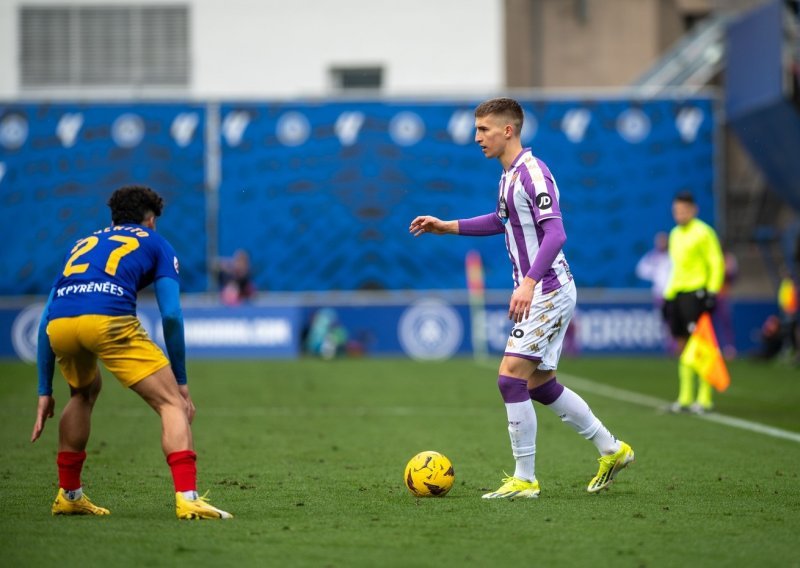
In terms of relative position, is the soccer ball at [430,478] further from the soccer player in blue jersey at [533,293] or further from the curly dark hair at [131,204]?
the curly dark hair at [131,204]

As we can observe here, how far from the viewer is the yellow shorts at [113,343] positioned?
6.98m

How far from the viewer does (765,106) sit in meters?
26.5

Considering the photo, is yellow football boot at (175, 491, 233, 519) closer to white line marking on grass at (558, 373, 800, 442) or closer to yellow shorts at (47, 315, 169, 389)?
yellow shorts at (47, 315, 169, 389)

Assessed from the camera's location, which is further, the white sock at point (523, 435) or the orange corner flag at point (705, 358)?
the orange corner flag at point (705, 358)

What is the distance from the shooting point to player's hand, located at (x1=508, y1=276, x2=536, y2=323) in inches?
302

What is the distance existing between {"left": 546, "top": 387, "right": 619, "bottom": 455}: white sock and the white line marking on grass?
3961 mm

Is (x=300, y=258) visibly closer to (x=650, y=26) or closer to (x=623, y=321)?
(x=623, y=321)

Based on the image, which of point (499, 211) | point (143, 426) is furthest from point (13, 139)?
point (499, 211)

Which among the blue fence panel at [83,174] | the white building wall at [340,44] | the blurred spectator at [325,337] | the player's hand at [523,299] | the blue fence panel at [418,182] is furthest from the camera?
the white building wall at [340,44]

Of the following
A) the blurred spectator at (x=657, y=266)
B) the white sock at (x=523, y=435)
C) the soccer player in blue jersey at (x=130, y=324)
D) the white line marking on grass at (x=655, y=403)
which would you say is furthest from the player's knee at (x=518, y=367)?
the blurred spectator at (x=657, y=266)

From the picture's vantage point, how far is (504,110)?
8.15 meters

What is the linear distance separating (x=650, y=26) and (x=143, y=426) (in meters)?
25.3

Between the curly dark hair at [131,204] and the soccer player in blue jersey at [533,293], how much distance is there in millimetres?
2091

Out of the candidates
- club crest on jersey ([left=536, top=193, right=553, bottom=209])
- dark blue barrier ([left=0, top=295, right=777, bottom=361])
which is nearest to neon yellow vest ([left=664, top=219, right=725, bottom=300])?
club crest on jersey ([left=536, top=193, right=553, bottom=209])
